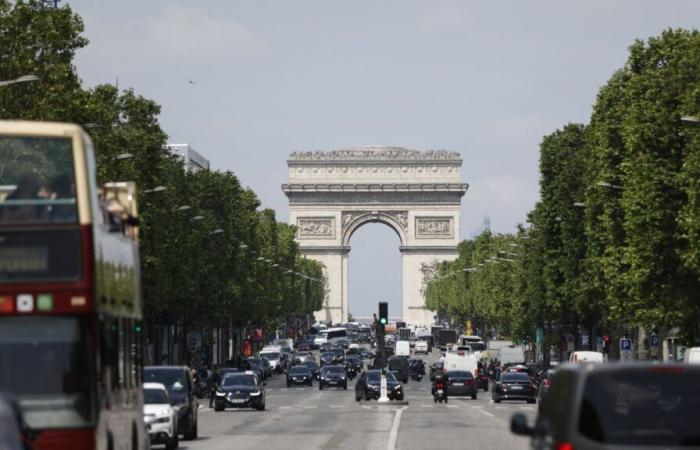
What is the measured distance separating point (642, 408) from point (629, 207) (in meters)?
50.0

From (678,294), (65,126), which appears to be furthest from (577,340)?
(65,126)

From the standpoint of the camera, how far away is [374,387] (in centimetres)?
8350

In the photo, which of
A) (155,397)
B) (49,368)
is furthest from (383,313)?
(49,368)

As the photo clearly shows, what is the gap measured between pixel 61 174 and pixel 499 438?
83.5 feet

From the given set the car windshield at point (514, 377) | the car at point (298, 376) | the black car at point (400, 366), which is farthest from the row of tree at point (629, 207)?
the car at point (298, 376)

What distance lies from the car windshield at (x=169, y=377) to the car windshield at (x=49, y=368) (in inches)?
980

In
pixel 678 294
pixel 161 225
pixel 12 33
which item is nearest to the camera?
pixel 12 33

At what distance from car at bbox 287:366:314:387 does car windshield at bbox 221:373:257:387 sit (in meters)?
41.9

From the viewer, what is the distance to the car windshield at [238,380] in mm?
71812

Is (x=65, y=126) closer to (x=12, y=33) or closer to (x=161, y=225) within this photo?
(x=12, y=33)

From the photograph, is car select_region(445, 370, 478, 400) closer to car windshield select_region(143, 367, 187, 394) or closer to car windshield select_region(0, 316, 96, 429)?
car windshield select_region(143, 367, 187, 394)

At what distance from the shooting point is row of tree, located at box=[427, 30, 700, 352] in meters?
63.8

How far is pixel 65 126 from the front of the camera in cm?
2252

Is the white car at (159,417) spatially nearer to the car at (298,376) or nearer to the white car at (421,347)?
the car at (298,376)
